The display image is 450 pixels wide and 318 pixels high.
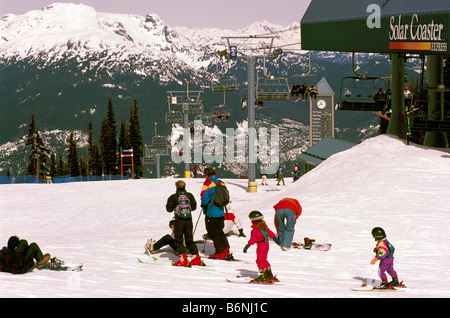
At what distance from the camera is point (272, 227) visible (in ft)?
70.2

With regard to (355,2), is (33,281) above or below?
below

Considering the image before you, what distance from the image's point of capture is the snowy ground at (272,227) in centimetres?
1295

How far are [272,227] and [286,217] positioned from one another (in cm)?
456

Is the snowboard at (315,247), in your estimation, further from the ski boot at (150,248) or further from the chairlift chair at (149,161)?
the chairlift chair at (149,161)

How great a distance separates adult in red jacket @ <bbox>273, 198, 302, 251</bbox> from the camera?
55.0 feet

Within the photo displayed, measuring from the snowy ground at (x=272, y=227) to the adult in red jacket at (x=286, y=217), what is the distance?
1.19ft

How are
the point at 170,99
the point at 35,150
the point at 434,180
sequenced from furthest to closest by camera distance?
the point at 35,150 < the point at 170,99 < the point at 434,180

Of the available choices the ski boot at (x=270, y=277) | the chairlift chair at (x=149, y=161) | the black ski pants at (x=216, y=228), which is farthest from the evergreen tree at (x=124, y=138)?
the ski boot at (x=270, y=277)

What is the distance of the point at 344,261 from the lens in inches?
661

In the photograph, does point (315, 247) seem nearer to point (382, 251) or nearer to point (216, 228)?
point (216, 228)

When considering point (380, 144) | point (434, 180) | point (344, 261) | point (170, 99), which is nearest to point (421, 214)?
point (434, 180)

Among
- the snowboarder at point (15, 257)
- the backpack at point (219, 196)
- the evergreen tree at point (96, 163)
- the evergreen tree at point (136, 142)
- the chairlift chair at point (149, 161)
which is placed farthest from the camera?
the evergreen tree at point (96, 163)
